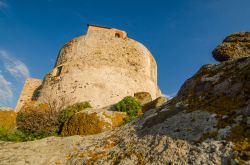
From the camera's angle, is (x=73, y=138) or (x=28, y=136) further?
(x=28, y=136)

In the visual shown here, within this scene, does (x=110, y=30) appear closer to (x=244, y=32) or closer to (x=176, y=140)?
(x=244, y=32)

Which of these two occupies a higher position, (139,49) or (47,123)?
(139,49)

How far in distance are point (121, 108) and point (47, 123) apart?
457 centimetres

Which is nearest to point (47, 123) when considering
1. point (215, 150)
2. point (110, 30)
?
point (215, 150)

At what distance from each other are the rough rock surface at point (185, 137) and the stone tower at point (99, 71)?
13935 mm

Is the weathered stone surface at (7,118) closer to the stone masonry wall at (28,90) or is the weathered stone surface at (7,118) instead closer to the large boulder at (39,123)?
the large boulder at (39,123)

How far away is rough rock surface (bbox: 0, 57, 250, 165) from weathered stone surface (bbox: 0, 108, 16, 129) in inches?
348

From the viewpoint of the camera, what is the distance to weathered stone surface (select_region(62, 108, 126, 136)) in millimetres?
10052

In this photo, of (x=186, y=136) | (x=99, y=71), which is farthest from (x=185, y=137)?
(x=99, y=71)

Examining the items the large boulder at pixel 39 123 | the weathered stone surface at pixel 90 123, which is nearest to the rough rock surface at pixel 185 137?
the weathered stone surface at pixel 90 123

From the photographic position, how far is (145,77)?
80.0ft

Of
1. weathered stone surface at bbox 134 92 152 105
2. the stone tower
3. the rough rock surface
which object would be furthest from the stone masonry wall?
the rough rock surface

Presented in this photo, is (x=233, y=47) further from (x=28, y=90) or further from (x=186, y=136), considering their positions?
(x=28, y=90)

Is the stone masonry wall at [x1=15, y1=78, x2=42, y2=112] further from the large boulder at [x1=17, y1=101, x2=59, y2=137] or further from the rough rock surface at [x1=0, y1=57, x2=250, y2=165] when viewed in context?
the rough rock surface at [x1=0, y1=57, x2=250, y2=165]
